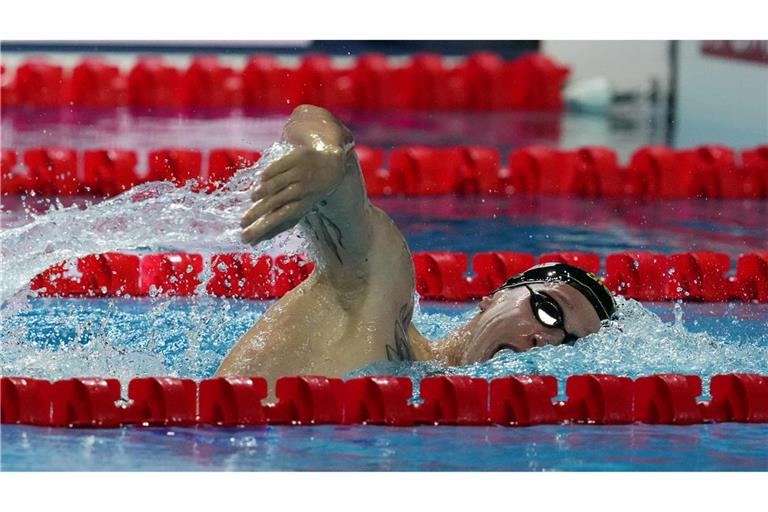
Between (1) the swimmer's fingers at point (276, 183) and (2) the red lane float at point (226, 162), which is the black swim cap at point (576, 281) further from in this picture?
(2) the red lane float at point (226, 162)

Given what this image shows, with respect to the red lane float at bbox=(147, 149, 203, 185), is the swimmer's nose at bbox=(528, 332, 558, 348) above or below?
below

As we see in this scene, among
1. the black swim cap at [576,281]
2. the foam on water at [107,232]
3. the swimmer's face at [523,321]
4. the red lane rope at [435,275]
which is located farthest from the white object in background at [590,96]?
the swimmer's face at [523,321]

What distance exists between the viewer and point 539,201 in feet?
22.1

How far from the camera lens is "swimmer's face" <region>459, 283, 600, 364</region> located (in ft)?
12.1

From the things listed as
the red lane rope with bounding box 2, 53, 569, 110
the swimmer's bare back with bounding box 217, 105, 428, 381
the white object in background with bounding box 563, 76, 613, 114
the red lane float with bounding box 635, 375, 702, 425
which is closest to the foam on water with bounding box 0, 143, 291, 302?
the swimmer's bare back with bounding box 217, 105, 428, 381

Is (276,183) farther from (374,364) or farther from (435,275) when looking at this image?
(435,275)

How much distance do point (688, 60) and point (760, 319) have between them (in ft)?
17.7

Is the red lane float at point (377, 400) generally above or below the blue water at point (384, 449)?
above

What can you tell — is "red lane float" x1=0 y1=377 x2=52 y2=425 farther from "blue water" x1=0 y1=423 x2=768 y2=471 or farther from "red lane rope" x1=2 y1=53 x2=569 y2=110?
"red lane rope" x1=2 y1=53 x2=569 y2=110

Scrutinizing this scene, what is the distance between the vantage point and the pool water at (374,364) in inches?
129

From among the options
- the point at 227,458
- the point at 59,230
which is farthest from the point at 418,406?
the point at 59,230

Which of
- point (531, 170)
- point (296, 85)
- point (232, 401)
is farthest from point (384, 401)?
point (296, 85)

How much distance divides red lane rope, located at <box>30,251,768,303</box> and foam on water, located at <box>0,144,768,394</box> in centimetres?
20

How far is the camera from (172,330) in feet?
14.6
